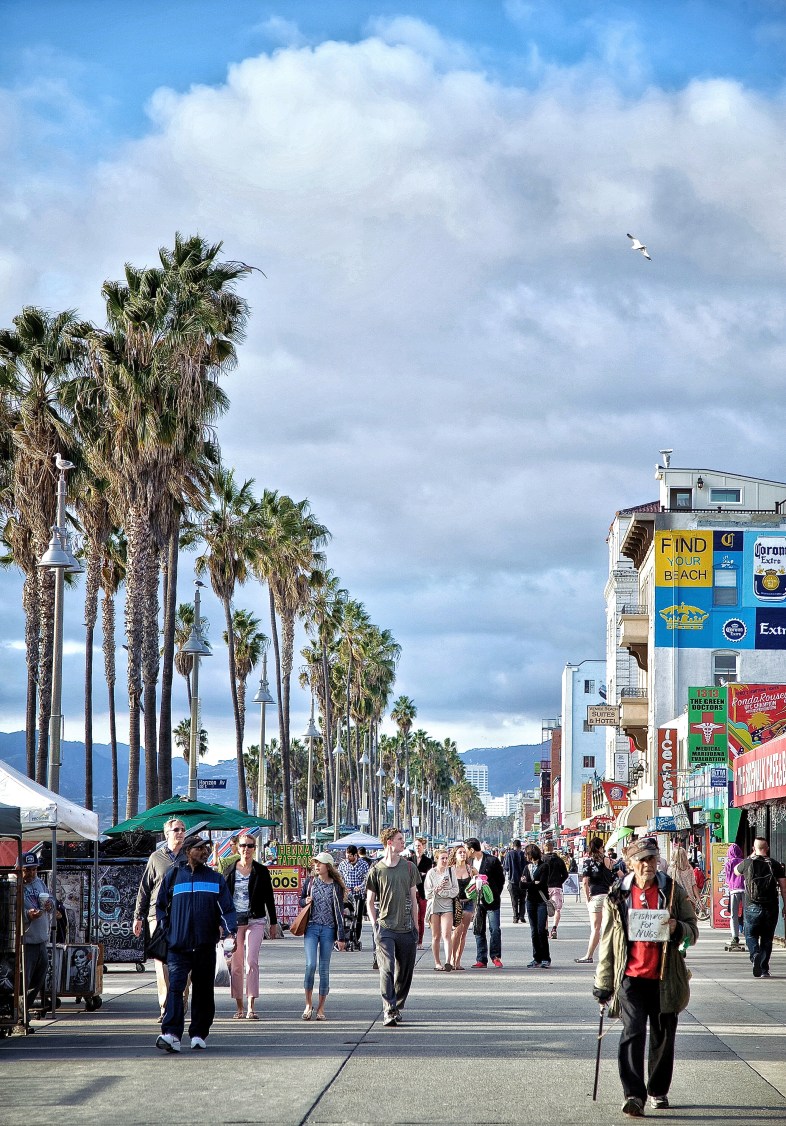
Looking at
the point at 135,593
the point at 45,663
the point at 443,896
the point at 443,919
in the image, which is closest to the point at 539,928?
the point at 443,919

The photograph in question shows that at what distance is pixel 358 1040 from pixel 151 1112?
12.5 ft

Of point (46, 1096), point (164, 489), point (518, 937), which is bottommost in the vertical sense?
point (518, 937)

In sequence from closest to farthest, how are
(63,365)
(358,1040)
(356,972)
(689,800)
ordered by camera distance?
1. (358,1040)
2. (356,972)
3. (63,365)
4. (689,800)

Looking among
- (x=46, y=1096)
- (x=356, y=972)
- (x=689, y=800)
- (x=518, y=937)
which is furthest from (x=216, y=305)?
(x=46, y=1096)

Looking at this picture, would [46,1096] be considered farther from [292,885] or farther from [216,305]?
[216,305]

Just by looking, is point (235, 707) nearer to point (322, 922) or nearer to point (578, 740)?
point (322, 922)

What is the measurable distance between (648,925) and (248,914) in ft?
21.4

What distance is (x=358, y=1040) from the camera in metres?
12.5

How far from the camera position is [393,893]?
1378 cm

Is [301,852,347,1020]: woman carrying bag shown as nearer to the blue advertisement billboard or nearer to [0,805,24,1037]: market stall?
[0,805,24,1037]: market stall

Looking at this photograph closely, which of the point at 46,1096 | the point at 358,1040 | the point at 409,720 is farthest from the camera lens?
the point at 409,720

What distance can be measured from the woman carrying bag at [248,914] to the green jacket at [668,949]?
590 centimetres

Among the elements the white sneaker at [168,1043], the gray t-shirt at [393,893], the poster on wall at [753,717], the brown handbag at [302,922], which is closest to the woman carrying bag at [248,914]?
the brown handbag at [302,922]

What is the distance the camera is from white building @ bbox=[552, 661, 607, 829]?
5782 inches
